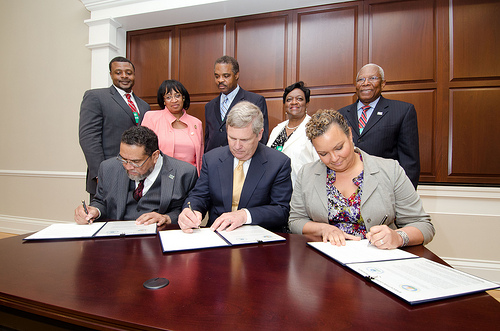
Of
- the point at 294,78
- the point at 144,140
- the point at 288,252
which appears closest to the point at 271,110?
the point at 294,78

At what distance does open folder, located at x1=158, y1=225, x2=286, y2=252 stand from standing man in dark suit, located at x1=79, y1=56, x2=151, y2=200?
1670 millimetres

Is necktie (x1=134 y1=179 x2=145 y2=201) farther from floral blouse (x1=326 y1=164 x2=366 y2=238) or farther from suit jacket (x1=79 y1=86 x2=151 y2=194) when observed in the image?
floral blouse (x1=326 y1=164 x2=366 y2=238)

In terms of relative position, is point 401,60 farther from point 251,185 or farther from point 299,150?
point 251,185

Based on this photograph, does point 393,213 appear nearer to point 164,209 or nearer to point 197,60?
point 164,209

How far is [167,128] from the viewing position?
2705 mm

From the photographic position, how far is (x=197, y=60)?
412 centimetres

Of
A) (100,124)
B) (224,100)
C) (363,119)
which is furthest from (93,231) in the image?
(363,119)

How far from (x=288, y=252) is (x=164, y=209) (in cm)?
A: 112

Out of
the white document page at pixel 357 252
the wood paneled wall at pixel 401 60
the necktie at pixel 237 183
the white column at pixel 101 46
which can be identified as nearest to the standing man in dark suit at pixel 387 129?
the wood paneled wall at pixel 401 60

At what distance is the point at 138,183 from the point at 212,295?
1438mm

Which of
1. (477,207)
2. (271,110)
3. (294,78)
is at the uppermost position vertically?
(294,78)

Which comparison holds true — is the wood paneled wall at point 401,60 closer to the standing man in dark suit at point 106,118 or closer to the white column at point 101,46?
the white column at point 101,46

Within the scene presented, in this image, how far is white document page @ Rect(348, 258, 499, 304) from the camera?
791mm

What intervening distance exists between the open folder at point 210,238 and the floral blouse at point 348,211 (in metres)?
0.41
